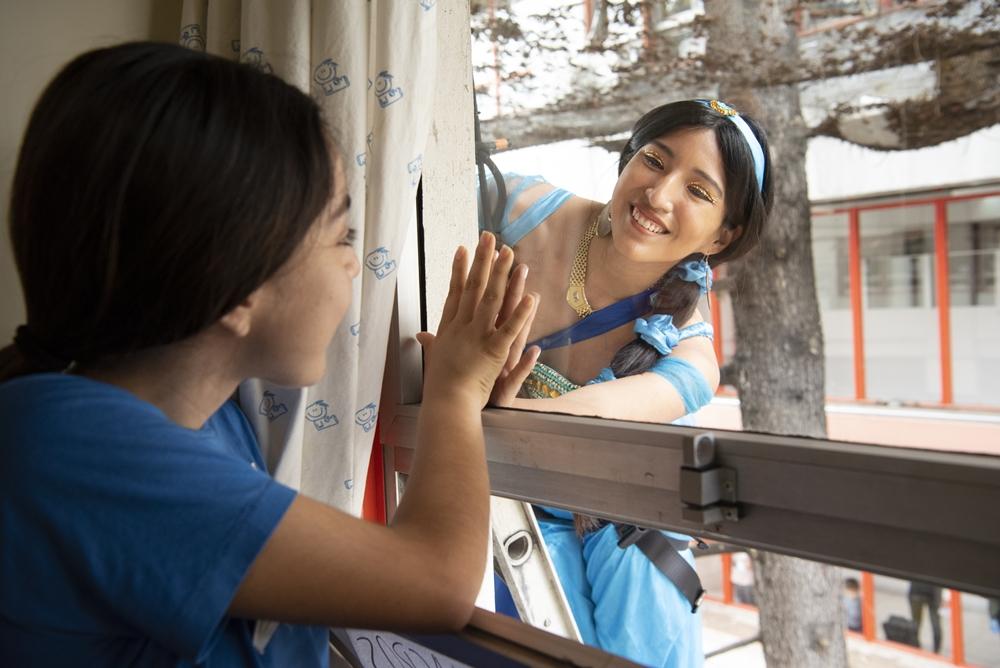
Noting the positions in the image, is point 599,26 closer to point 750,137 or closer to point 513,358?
point 750,137

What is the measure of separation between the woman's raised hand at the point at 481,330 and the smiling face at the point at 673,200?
0.25 m

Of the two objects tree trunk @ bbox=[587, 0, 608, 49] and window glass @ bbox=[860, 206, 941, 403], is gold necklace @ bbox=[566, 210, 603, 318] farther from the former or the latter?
window glass @ bbox=[860, 206, 941, 403]

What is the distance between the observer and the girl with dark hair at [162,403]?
0.72 metres

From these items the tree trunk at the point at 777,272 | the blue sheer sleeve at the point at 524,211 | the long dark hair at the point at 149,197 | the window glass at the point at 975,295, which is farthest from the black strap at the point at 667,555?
the long dark hair at the point at 149,197

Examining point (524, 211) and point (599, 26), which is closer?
point (599, 26)

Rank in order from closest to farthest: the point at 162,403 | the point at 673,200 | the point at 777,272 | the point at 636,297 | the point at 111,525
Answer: the point at 111,525
the point at 162,403
the point at 777,272
the point at 673,200
the point at 636,297

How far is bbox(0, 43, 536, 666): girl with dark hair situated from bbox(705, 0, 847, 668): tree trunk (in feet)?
1.52

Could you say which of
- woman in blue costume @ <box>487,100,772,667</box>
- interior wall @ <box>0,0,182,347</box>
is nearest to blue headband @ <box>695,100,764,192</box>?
woman in blue costume @ <box>487,100,772,667</box>

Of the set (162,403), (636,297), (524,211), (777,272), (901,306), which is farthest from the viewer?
(524,211)

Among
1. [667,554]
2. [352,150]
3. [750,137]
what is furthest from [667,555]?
[352,150]

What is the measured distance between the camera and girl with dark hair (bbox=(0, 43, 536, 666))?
715 mm

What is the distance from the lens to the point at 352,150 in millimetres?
1272

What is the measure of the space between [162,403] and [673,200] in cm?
74

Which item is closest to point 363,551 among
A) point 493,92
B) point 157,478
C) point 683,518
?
point 157,478
